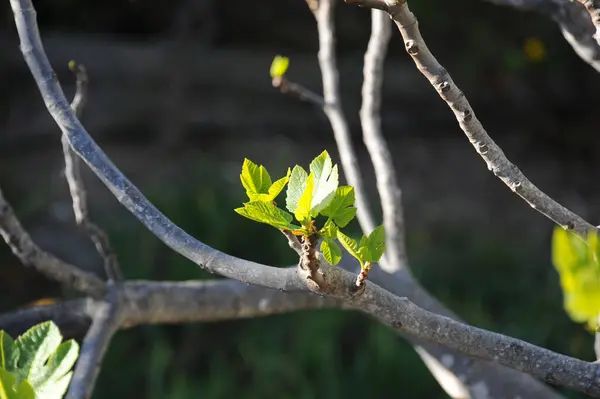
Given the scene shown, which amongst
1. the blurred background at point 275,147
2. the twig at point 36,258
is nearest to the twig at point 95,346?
the twig at point 36,258

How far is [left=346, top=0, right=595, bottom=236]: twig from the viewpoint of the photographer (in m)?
0.54

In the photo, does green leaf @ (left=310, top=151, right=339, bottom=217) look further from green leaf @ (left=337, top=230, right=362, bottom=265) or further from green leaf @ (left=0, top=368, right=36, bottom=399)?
green leaf @ (left=0, top=368, right=36, bottom=399)

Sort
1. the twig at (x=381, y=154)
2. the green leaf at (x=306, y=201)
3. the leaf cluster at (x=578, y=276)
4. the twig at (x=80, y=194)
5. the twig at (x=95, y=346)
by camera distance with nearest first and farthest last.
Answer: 1. the leaf cluster at (x=578, y=276)
2. the green leaf at (x=306, y=201)
3. the twig at (x=95, y=346)
4. the twig at (x=80, y=194)
5. the twig at (x=381, y=154)

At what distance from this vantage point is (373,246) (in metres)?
0.53

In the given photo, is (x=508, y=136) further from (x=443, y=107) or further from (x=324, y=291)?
(x=324, y=291)

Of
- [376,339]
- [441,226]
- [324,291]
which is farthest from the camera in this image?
[441,226]

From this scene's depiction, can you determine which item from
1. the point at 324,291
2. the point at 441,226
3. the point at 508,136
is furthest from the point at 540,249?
the point at 324,291

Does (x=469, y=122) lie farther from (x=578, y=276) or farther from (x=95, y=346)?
(x=95, y=346)

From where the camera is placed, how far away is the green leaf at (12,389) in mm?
459

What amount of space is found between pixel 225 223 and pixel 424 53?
1825mm

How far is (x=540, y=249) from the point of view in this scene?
2.86 meters

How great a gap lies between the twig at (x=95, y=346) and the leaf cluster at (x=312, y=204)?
410 millimetres

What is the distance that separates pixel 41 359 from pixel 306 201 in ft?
0.82

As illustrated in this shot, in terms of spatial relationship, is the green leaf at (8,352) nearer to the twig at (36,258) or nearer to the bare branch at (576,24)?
the twig at (36,258)
